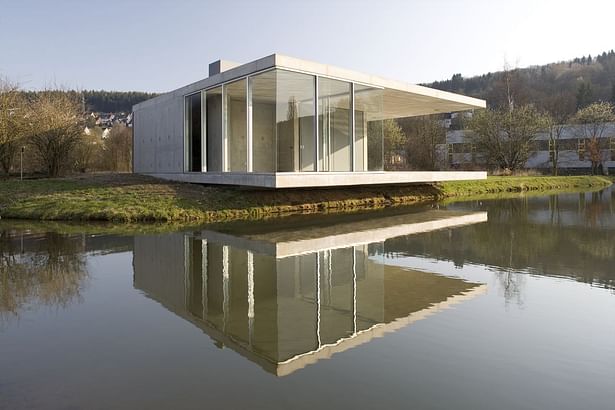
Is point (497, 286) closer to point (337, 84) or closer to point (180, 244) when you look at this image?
point (180, 244)

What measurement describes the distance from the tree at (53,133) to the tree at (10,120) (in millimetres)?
540

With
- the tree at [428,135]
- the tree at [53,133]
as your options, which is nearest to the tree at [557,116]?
the tree at [428,135]

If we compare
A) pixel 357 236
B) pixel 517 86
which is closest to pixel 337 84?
pixel 357 236

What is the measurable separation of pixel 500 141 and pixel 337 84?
25692 mm

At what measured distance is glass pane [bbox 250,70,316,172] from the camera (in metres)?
14.6

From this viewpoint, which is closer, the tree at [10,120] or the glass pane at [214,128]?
the glass pane at [214,128]

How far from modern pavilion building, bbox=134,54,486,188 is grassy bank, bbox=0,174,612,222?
978 mm

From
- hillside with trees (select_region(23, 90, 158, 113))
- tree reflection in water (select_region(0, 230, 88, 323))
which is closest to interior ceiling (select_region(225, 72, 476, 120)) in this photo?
tree reflection in water (select_region(0, 230, 88, 323))

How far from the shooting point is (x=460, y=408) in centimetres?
289

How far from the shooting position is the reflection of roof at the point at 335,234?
9016 mm

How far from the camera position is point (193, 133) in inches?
744

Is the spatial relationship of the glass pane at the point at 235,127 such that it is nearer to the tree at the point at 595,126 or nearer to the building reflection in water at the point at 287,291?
the building reflection in water at the point at 287,291

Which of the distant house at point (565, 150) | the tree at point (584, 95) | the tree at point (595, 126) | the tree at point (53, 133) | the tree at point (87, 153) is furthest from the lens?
the tree at point (584, 95)

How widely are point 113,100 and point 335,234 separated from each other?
84.3m
